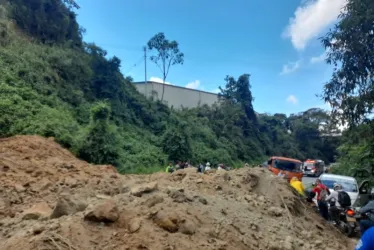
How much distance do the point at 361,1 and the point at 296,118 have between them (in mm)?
46100

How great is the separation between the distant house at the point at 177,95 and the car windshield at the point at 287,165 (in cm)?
1658

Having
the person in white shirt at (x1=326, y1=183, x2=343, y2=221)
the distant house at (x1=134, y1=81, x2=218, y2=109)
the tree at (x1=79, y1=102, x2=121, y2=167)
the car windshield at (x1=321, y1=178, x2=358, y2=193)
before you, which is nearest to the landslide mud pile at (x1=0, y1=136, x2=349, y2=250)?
the person in white shirt at (x1=326, y1=183, x2=343, y2=221)

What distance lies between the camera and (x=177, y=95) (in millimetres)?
40469

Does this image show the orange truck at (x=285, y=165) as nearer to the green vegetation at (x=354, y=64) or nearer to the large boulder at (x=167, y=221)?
the green vegetation at (x=354, y=64)

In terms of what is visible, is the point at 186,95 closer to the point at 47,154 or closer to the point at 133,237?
the point at 47,154

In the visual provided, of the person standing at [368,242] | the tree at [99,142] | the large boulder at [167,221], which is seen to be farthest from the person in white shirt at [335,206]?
A: the tree at [99,142]

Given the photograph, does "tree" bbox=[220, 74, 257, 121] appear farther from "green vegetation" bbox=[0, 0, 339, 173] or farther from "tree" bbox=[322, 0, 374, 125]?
"tree" bbox=[322, 0, 374, 125]

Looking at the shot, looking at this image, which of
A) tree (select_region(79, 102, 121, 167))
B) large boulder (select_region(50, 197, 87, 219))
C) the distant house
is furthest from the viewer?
the distant house

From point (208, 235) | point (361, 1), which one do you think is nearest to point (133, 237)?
point (208, 235)

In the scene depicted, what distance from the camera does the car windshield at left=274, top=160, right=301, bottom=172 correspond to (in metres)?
22.2

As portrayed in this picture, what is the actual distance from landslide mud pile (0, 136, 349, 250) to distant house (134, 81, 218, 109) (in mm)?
28179

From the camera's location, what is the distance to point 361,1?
7.74 meters

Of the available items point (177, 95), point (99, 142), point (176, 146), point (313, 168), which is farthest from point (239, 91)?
Answer: point (99, 142)

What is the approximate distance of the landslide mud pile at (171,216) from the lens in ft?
13.0
